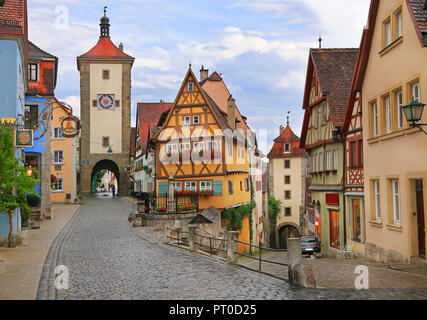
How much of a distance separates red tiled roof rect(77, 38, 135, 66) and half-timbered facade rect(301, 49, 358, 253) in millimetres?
32630

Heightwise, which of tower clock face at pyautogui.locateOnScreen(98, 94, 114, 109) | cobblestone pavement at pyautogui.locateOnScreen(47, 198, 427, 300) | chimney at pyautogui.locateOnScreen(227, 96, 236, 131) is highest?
tower clock face at pyautogui.locateOnScreen(98, 94, 114, 109)

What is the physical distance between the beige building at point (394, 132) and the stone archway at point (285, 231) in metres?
42.6

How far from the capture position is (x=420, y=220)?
15414 mm

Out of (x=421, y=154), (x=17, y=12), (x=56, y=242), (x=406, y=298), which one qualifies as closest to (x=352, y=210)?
(x=421, y=154)

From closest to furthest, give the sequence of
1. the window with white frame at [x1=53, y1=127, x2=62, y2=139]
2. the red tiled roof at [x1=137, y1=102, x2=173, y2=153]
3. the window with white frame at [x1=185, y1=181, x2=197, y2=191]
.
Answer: the window with white frame at [x1=185, y1=181, x2=197, y2=191] → the window with white frame at [x1=53, y1=127, x2=62, y2=139] → the red tiled roof at [x1=137, y1=102, x2=173, y2=153]

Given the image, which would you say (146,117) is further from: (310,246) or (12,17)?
(12,17)

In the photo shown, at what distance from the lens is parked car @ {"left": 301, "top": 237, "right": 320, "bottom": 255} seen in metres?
28.5

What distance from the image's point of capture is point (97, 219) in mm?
31719

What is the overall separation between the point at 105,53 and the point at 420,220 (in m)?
48.2

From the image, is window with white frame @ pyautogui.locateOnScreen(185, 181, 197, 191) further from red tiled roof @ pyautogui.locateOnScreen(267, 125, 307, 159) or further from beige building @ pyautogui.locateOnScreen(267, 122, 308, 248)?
red tiled roof @ pyautogui.locateOnScreen(267, 125, 307, 159)

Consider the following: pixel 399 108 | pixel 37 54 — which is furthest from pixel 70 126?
pixel 37 54

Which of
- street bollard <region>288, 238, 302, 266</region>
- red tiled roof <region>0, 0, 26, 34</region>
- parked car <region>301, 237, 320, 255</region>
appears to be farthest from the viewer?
parked car <region>301, 237, 320, 255</region>

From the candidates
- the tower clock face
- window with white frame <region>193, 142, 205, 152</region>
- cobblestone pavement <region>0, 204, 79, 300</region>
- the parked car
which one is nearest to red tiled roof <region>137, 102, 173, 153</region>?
the tower clock face
